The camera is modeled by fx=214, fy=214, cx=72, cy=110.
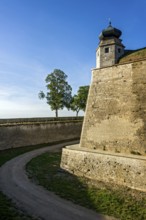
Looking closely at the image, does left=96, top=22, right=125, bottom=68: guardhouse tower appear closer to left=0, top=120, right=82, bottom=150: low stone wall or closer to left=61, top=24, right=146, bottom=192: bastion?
left=61, top=24, right=146, bottom=192: bastion

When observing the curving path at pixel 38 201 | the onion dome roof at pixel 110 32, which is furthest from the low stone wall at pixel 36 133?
the onion dome roof at pixel 110 32

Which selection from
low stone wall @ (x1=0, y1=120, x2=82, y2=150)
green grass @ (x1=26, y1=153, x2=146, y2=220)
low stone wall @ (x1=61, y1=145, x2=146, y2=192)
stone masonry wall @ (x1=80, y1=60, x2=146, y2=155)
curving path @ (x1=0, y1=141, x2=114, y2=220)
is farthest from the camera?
low stone wall @ (x1=0, y1=120, x2=82, y2=150)

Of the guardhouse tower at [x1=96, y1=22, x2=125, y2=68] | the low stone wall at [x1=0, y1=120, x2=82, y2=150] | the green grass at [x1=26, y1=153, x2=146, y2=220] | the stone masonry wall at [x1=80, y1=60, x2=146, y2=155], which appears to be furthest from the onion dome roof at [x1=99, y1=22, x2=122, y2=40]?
the low stone wall at [x1=0, y1=120, x2=82, y2=150]

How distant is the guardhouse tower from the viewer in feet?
55.4

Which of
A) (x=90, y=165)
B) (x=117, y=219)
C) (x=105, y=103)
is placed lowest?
(x=117, y=219)

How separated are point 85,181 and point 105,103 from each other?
19.1 ft

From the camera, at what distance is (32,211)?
895 centimetres

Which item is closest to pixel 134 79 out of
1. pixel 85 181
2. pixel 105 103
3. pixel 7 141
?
pixel 105 103

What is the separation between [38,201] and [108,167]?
515 centimetres

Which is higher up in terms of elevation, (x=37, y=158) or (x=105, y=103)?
(x=105, y=103)

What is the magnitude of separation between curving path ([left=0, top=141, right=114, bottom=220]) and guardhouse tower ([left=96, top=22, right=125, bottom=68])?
10347 millimetres

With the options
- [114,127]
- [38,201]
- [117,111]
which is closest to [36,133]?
[114,127]

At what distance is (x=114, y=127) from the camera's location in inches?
593

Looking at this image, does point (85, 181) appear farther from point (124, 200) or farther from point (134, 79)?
point (134, 79)
